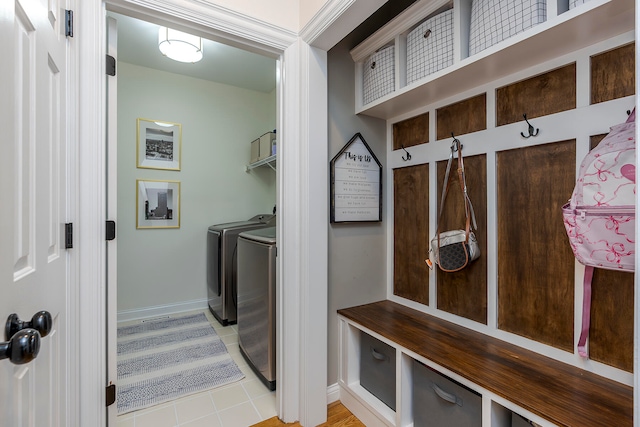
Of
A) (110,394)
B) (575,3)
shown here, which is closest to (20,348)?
(110,394)

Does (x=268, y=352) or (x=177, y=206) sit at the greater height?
(x=177, y=206)

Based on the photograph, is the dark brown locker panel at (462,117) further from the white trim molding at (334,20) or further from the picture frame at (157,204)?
the picture frame at (157,204)

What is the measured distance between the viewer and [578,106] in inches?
43.9

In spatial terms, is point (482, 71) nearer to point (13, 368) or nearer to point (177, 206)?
point (13, 368)

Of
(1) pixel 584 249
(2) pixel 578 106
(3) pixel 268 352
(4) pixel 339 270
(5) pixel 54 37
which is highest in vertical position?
(5) pixel 54 37

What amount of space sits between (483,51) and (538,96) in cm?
32

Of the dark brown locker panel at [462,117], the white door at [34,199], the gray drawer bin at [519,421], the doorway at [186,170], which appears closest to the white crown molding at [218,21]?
the white door at [34,199]

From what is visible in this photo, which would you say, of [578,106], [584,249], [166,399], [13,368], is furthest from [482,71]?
[166,399]

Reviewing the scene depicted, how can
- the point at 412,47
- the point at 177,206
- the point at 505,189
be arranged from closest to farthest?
1. the point at 505,189
2. the point at 412,47
3. the point at 177,206

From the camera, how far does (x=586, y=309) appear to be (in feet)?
3.57

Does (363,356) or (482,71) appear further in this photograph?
(363,356)

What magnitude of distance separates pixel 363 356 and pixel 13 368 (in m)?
1.50

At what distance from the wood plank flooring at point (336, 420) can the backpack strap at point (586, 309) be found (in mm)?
1092

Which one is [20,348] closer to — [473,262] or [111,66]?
[111,66]
